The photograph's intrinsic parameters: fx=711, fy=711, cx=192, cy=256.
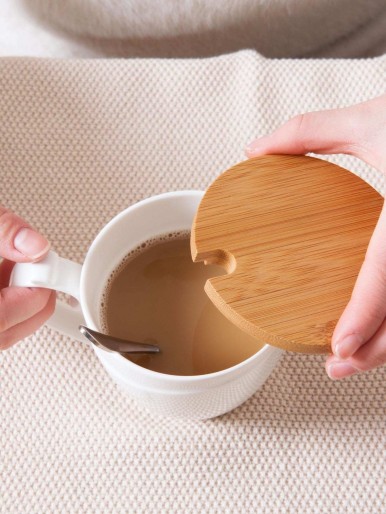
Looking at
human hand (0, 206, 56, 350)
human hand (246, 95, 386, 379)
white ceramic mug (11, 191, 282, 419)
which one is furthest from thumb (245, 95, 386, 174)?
human hand (0, 206, 56, 350)

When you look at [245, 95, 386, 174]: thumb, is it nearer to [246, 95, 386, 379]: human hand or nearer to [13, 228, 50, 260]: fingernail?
[246, 95, 386, 379]: human hand

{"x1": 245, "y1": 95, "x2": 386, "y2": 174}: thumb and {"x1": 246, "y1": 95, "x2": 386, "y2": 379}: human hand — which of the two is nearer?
{"x1": 246, "y1": 95, "x2": 386, "y2": 379}: human hand

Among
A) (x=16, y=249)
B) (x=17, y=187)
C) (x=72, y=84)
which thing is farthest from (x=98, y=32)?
(x=16, y=249)

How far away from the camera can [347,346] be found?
0.50 metres

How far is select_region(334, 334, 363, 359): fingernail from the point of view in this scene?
1.65ft

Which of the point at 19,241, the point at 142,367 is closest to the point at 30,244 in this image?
the point at 19,241

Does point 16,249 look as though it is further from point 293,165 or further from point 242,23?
point 242,23

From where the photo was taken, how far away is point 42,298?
579mm

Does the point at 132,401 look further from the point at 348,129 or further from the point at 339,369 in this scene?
the point at 348,129

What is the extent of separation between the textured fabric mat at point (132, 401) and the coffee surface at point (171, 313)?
65mm

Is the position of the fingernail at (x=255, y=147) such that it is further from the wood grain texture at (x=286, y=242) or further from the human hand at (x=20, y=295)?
the human hand at (x=20, y=295)

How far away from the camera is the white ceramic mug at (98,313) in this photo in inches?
21.0

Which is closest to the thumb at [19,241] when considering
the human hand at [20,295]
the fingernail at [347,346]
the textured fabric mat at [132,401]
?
the human hand at [20,295]

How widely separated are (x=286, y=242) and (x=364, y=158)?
0.53 feet
